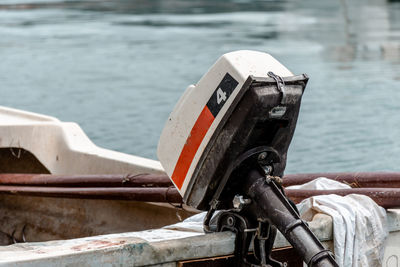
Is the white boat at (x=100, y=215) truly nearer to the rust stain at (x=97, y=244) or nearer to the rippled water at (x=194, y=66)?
the rust stain at (x=97, y=244)

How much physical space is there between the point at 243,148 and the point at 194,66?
13.6 meters

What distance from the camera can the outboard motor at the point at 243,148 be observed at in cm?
239

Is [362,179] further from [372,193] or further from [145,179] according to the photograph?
[145,179]

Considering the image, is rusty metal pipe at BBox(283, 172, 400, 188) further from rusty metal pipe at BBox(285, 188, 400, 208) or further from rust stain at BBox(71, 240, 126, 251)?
rust stain at BBox(71, 240, 126, 251)

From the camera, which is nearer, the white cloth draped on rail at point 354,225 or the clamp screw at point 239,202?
the clamp screw at point 239,202

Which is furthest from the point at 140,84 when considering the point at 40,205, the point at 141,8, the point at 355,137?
the point at 141,8

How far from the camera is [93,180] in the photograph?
3.78m

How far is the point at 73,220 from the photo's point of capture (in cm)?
439

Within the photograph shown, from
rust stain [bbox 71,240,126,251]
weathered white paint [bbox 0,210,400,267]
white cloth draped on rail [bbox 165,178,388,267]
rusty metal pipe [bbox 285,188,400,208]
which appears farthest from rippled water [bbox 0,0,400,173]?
rust stain [bbox 71,240,126,251]

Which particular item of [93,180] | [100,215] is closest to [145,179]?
[93,180]

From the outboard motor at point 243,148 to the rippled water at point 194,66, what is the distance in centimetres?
627

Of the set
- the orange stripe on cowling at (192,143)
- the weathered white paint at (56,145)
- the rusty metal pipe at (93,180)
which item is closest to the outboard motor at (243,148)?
the orange stripe on cowling at (192,143)

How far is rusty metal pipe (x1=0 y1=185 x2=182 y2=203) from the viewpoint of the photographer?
10.9 feet

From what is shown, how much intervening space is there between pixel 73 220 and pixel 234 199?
2073 millimetres
